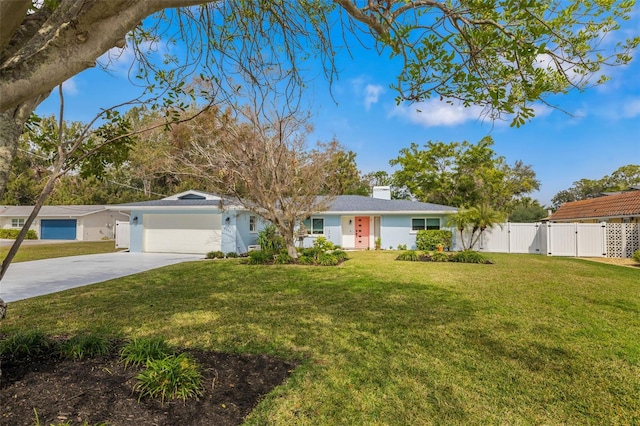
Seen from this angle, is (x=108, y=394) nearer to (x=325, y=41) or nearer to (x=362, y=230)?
(x=325, y=41)

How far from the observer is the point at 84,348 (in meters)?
3.68

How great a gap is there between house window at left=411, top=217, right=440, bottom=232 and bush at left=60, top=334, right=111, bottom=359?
18365 mm

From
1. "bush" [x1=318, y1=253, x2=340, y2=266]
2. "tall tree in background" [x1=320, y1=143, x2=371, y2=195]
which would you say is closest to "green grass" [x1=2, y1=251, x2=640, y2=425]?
"bush" [x1=318, y1=253, x2=340, y2=266]

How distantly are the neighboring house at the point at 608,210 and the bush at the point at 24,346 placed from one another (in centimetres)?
2215

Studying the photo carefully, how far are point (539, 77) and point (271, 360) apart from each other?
12.9 ft

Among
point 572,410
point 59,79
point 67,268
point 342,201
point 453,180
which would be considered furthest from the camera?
point 453,180

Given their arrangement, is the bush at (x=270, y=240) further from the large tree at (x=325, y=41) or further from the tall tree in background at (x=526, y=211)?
the tall tree in background at (x=526, y=211)

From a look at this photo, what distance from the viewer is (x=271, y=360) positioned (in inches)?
155

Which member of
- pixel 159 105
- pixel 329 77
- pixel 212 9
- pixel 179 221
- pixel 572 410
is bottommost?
pixel 572 410

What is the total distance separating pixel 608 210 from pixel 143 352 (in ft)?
79.4

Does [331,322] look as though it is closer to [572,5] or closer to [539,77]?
[539,77]

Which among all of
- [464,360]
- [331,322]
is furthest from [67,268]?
[464,360]

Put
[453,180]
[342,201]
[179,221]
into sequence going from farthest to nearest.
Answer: [453,180], [342,201], [179,221]

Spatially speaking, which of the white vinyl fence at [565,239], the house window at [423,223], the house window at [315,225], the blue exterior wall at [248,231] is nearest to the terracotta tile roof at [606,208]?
the white vinyl fence at [565,239]
